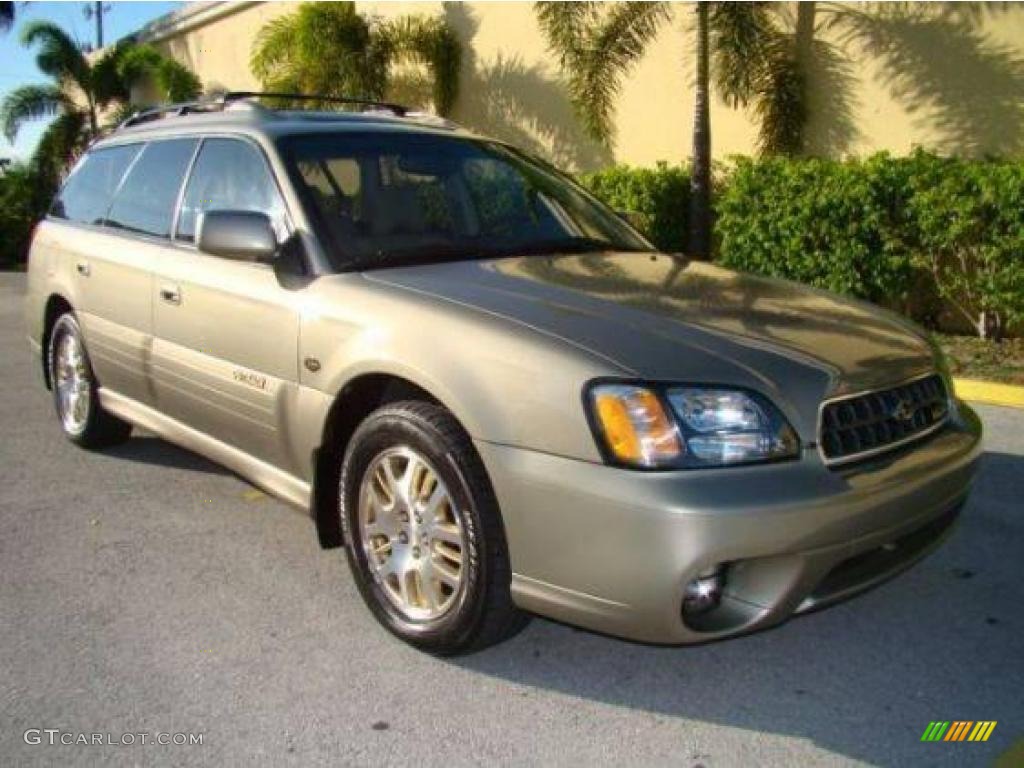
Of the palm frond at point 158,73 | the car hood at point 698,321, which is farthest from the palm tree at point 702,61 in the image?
the palm frond at point 158,73

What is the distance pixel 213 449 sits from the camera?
14.1ft

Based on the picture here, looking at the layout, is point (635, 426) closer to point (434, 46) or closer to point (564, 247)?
point (564, 247)

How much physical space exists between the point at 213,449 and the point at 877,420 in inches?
105

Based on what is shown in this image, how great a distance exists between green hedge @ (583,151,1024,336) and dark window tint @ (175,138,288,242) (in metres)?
4.64

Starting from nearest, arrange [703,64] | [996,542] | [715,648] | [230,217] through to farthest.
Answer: [715,648]
[230,217]
[996,542]
[703,64]

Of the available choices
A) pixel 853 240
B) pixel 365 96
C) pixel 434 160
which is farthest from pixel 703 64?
pixel 434 160

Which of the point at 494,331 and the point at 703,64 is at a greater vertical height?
the point at 703,64

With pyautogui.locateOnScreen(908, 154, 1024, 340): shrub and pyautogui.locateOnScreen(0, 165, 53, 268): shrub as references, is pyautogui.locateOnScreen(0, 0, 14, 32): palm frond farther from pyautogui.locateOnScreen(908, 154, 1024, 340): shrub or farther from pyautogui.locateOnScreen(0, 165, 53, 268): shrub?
pyautogui.locateOnScreen(908, 154, 1024, 340): shrub

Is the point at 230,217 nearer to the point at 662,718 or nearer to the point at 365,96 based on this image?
the point at 662,718

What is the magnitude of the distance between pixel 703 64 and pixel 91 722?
368 inches

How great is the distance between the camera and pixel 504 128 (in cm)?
1464

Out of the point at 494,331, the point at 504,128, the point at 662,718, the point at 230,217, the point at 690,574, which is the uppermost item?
the point at 504,128

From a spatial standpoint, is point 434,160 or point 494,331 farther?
point 434,160

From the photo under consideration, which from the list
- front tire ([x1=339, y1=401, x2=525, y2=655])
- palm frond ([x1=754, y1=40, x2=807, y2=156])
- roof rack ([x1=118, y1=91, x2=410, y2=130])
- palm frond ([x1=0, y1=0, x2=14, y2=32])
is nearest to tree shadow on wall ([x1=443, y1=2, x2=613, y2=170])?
palm frond ([x1=754, y1=40, x2=807, y2=156])
